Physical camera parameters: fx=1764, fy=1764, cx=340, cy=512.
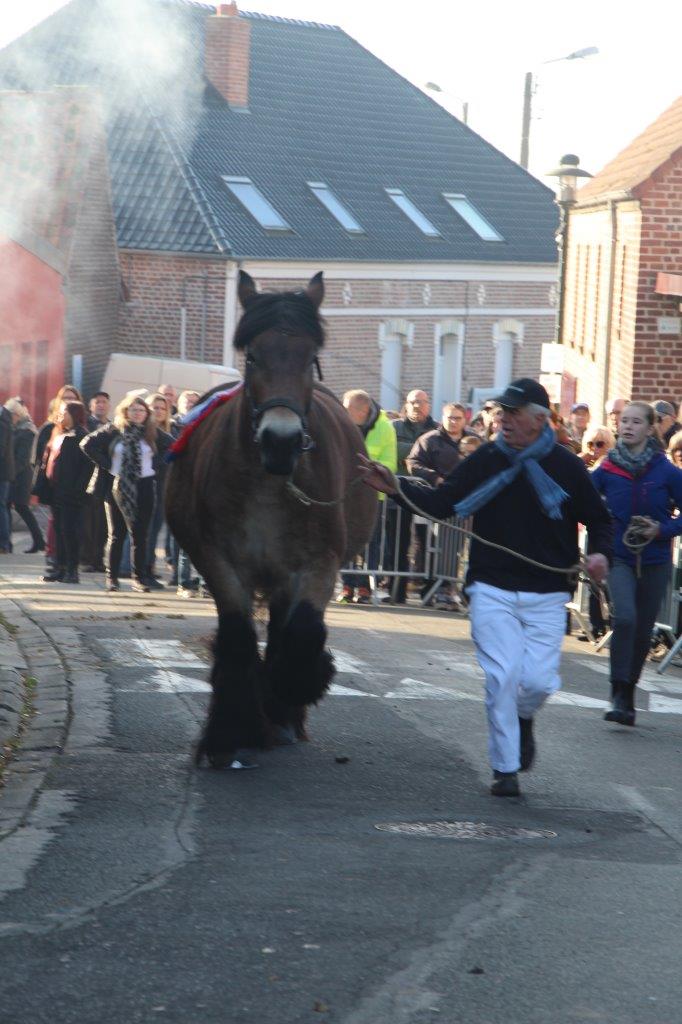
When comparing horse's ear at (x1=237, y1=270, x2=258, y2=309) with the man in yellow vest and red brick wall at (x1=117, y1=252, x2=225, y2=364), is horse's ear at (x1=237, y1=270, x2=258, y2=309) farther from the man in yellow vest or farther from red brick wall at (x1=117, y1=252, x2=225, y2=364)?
red brick wall at (x1=117, y1=252, x2=225, y2=364)

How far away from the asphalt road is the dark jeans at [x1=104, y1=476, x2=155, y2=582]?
6090 mm

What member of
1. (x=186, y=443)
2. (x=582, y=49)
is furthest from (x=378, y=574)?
(x=582, y=49)

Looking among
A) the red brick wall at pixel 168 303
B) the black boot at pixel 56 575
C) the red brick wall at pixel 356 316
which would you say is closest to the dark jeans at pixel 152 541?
the black boot at pixel 56 575

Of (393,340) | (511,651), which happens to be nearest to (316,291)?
(511,651)

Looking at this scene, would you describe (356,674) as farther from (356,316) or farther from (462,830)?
(356,316)

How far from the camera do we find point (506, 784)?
7.48m

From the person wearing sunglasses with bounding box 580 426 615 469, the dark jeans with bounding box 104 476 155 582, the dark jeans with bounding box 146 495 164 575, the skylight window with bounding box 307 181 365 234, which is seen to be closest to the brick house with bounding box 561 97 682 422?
the person wearing sunglasses with bounding box 580 426 615 469

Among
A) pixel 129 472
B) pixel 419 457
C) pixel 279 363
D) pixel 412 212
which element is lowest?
pixel 129 472

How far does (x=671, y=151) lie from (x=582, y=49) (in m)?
12.2

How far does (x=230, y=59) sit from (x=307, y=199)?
4.54 meters

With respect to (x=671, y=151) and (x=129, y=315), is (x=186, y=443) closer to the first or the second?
(x=671, y=151)

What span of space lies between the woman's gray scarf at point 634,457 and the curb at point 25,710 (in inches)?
136

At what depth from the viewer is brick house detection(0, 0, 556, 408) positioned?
41.0 meters

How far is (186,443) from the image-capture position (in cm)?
889
